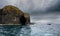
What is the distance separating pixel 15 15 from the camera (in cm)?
19312

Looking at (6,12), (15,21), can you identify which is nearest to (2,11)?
(6,12)

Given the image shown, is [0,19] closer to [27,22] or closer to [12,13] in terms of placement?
[12,13]

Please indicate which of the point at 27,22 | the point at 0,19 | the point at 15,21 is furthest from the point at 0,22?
the point at 27,22

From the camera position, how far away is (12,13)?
195 metres

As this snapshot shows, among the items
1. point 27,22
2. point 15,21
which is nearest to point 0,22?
point 15,21

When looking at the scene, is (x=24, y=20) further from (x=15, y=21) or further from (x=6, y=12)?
(x=6, y=12)

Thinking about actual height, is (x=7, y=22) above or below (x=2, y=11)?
below

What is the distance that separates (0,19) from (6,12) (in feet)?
34.3

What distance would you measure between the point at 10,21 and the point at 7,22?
4.37 metres

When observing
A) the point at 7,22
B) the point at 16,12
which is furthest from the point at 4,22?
the point at 16,12

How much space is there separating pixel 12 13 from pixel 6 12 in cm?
670

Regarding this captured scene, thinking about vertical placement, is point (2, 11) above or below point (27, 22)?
above

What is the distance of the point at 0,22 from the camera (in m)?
190

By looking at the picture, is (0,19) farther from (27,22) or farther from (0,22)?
(27,22)
